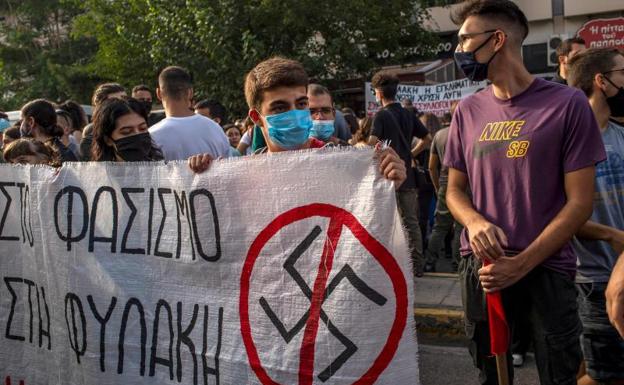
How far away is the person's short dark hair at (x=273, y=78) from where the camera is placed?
2.55m

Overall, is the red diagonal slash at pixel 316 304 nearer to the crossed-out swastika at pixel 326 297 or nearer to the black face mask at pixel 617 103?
the crossed-out swastika at pixel 326 297

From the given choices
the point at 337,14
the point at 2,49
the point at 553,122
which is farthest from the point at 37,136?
the point at 2,49

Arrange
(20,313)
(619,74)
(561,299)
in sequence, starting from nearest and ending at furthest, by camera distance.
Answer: (561,299) → (619,74) → (20,313)

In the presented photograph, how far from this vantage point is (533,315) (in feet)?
7.84

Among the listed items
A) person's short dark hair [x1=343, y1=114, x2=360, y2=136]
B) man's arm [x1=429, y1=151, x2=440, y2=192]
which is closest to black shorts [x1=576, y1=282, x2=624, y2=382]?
man's arm [x1=429, y1=151, x2=440, y2=192]

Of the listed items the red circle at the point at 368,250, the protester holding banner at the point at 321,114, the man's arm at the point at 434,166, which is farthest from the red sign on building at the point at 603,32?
the red circle at the point at 368,250

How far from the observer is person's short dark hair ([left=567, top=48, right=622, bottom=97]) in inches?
116

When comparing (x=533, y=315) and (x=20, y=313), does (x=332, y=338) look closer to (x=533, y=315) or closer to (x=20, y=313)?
(x=533, y=315)

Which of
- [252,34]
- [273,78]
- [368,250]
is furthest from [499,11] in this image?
[252,34]

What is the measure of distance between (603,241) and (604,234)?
213 mm

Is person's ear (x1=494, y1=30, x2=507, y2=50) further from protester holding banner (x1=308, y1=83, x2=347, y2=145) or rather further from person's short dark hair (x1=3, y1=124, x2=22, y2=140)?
person's short dark hair (x1=3, y1=124, x2=22, y2=140)

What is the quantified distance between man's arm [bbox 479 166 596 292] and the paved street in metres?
1.77

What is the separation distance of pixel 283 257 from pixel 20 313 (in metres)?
1.79

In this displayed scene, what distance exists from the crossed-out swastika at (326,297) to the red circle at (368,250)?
68 mm
